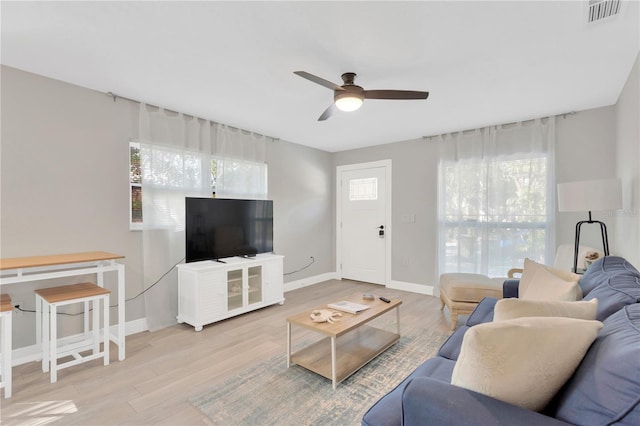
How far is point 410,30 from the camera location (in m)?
1.89

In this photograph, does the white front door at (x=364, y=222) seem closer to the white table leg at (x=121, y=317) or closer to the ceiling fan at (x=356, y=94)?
the ceiling fan at (x=356, y=94)

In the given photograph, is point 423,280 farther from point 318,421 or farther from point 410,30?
point 410,30

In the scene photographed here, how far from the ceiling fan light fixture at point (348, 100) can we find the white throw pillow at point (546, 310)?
5.90 feet

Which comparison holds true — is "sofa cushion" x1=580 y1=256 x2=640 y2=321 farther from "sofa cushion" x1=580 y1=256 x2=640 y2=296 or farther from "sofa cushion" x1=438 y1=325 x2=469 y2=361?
"sofa cushion" x1=438 y1=325 x2=469 y2=361

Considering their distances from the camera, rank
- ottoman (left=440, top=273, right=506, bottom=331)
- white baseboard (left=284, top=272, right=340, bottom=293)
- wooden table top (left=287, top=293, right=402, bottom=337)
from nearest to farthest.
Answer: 1. wooden table top (left=287, top=293, right=402, bottom=337)
2. ottoman (left=440, top=273, right=506, bottom=331)
3. white baseboard (left=284, top=272, right=340, bottom=293)

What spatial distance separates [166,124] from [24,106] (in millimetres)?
1112

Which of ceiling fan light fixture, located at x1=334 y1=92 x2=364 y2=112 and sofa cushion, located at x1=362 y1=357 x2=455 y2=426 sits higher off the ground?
ceiling fan light fixture, located at x1=334 y1=92 x2=364 y2=112

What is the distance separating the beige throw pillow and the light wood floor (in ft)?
4.33

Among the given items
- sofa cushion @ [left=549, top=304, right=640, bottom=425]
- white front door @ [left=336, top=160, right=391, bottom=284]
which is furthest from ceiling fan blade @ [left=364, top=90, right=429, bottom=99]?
white front door @ [left=336, top=160, right=391, bottom=284]

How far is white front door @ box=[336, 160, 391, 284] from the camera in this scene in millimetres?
5027

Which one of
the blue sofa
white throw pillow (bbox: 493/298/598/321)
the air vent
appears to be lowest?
the blue sofa

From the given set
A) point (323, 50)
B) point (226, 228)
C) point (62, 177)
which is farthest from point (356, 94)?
point (62, 177)

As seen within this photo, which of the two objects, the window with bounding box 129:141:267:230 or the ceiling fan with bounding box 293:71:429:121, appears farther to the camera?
the window with bounding box 129:141:267:230

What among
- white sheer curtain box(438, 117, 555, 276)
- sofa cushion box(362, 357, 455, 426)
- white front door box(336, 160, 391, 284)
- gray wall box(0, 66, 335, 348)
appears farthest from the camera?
white front door box(336, 160, 391, 284)
